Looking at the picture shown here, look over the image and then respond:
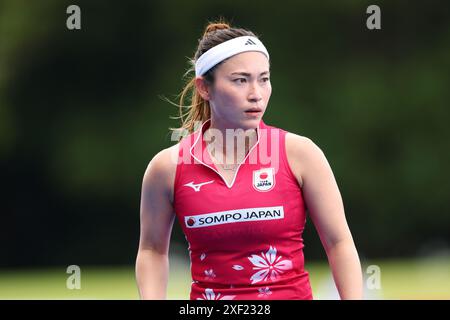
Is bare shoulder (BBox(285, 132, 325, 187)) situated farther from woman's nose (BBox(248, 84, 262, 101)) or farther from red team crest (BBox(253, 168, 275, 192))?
woman's nose (BBox(248, 84, 262, 101))

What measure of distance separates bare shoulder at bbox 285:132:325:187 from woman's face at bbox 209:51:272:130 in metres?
0.19

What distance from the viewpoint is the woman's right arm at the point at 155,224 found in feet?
14.3

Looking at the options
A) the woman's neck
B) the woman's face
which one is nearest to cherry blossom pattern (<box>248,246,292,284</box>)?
the woman's neck

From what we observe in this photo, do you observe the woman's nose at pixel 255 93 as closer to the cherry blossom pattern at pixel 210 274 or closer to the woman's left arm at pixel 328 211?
the woman's left arm at pixel 328 211

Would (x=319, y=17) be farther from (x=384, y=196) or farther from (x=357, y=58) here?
(x=384, y=196)

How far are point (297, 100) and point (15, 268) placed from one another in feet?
17.0

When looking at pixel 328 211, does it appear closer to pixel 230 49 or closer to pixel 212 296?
pixel 212 296

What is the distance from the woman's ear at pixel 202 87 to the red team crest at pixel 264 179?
19.6 inches

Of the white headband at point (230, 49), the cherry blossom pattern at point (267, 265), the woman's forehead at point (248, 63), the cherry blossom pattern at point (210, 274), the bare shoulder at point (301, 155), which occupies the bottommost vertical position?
the cherry blossom pattern at point (210, 274)

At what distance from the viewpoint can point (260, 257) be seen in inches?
164

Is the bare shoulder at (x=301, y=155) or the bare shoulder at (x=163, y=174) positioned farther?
the bare shoulder at (x=163, y=174)

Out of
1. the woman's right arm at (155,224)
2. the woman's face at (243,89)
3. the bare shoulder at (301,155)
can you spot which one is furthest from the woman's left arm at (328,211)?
the woman's right arm at (155,224)

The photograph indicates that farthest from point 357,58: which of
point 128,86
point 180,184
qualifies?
point 180,184

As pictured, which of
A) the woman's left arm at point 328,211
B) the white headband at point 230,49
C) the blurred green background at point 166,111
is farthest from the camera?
the blurred green background at point 166,111
